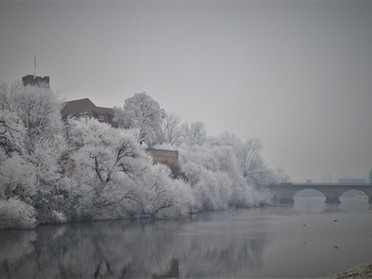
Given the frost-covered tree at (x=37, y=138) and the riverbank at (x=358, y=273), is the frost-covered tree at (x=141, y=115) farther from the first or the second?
the riverbank at (x=358, y=273)

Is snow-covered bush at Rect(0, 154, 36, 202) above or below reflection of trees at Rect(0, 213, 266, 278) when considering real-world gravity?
above

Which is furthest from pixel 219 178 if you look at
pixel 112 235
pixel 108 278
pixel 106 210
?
pixel 108 278

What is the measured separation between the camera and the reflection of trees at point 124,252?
24497mm

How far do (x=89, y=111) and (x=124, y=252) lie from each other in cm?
4266

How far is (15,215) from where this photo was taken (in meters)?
38.3

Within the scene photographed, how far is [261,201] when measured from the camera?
8944 centimetres

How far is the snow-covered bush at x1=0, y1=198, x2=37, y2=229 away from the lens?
1491 inches

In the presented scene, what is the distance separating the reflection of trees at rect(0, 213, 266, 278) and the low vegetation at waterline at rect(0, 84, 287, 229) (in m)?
3.28

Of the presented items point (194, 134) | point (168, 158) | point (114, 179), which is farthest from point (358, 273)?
point (194, 134)

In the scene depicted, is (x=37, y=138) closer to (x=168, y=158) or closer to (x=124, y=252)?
(x=124, y=252)

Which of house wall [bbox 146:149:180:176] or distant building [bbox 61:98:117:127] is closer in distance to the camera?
house wall [bbox 146:149:180:176]

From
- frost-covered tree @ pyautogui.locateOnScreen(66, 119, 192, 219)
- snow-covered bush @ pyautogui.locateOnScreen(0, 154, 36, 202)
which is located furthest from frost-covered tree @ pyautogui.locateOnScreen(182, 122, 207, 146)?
snow-covered bush @ pyautogui.locateOnScreen(0, 154, 36, 202)

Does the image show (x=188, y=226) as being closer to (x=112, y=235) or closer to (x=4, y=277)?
(x=112, y=235)

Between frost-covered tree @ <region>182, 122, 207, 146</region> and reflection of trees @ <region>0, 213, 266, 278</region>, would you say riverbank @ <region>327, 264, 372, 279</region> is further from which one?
frost-covered tree @ <region>182, 122, 207, 146</region>
